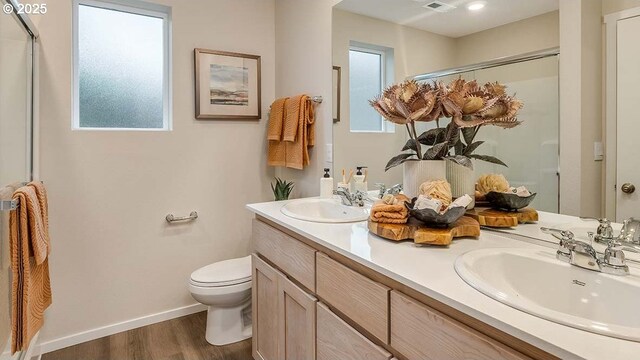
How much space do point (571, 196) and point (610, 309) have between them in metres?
0.43

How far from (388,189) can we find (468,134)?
0.54 m

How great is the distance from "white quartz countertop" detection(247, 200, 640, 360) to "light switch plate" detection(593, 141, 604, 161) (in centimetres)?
20

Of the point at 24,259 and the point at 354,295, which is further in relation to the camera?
the point at 24,259

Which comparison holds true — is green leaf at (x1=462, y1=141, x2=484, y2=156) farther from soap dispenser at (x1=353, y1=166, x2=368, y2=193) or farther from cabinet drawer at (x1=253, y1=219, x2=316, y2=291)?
cabinet drawer at (x1=253, y1=219, x2=316, y2=291)

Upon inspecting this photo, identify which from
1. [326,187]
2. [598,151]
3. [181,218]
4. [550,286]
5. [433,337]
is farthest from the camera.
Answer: [181,218]

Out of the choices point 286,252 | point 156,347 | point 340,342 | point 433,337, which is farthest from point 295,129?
point 433,337

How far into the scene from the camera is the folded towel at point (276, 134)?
2475 millimetres

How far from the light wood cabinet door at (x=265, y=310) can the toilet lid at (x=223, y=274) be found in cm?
24

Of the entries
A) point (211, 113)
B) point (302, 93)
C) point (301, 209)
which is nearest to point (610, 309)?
point (301, 209)

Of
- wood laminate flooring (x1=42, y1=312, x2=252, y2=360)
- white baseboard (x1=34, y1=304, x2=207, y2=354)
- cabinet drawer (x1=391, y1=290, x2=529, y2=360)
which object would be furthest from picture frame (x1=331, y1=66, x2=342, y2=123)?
white baseboard (x1=34, y1=304, x2=207, y2=354)

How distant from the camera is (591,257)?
2.96ft

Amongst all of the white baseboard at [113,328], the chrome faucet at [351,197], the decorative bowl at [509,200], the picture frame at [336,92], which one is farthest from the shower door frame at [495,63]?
the white baseboard at [113,328]

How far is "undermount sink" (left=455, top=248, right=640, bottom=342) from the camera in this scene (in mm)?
790

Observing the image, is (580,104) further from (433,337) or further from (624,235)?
(433,337)
